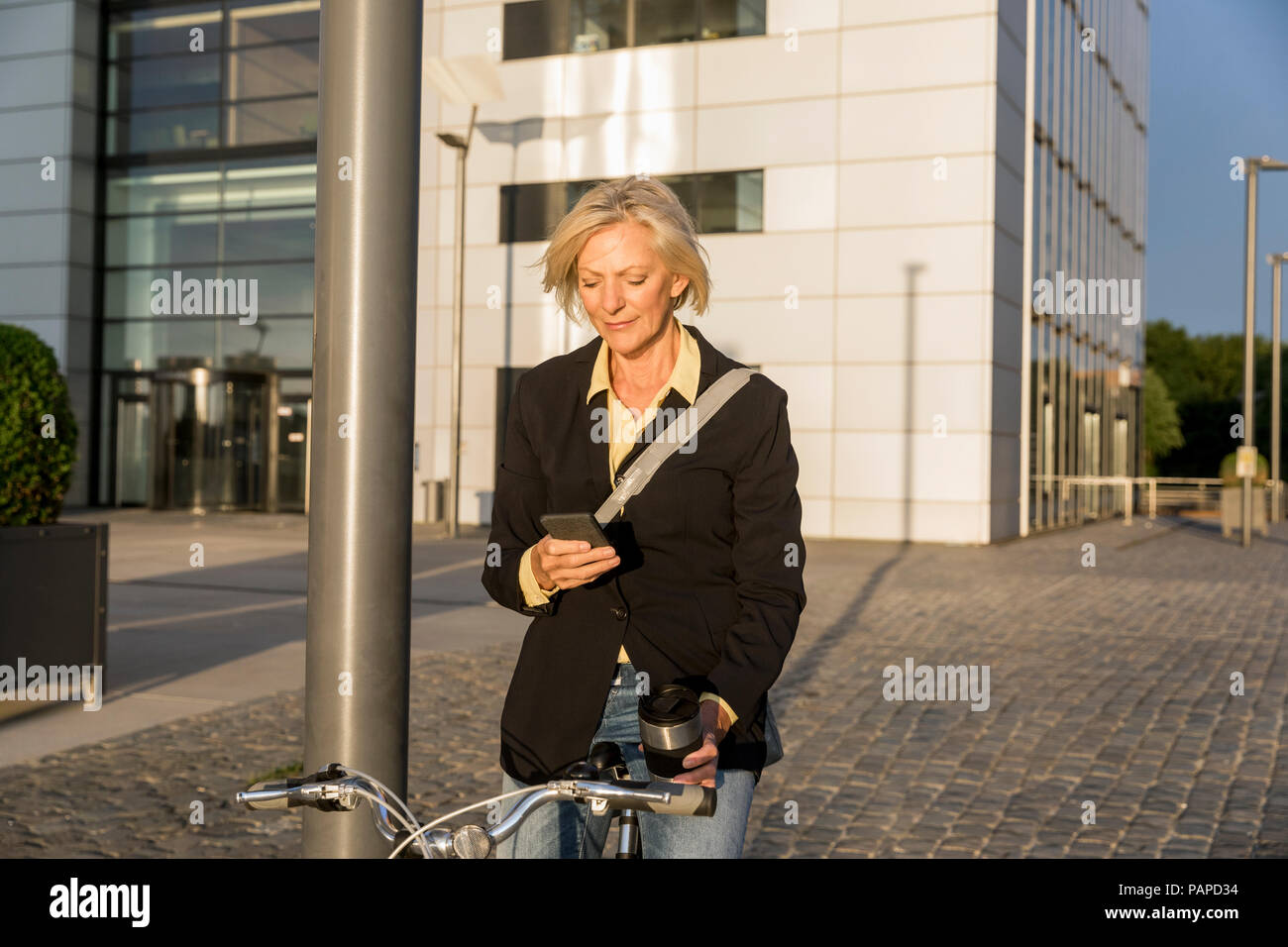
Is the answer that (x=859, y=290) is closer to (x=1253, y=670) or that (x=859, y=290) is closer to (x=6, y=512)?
(x=1253, y=670)

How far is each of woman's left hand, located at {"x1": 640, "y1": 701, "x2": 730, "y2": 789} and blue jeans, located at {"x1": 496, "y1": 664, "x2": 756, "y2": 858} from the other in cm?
18

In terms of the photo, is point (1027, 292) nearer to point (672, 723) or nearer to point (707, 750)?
point (707, 750)

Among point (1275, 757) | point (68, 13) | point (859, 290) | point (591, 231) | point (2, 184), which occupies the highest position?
point (68, 13)

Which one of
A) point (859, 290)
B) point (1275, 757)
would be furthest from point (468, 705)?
point (859, 290)

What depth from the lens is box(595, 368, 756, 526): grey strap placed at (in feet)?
7.14

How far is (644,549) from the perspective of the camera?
7.47 feet

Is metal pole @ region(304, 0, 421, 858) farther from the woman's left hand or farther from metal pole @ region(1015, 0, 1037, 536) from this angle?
metal pole @ region(1015, 0, 1037, 536)

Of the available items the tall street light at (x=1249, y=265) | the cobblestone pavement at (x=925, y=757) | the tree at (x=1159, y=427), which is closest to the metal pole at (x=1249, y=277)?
the tall street light at (x=1249, y=265)

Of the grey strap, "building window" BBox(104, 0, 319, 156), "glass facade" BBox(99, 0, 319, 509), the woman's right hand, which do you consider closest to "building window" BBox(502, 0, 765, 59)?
"building window" BBox(104, 0, 319, 156)

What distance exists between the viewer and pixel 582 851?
7.82 feet

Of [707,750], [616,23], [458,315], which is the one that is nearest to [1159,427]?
[616,23]

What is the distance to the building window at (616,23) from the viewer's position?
74.7 feet

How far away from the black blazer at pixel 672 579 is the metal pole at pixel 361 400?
0.37 meters
